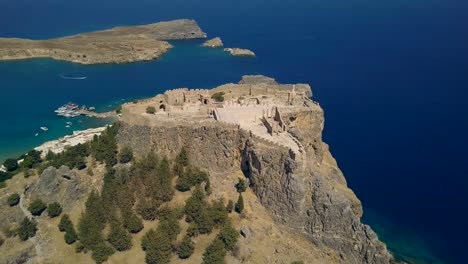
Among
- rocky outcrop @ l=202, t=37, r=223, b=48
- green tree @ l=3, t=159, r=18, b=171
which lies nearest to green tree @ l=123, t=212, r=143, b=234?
green tree @ l=3, t=159, r=18, b=171

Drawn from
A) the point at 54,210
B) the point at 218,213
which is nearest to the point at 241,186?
the point at 218,213

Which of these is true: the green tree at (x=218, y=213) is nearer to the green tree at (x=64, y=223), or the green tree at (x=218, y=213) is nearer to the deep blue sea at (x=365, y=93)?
the green tree at (x=64, y=223)

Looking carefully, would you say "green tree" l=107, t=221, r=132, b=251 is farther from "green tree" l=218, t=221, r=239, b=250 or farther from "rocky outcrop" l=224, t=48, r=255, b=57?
"rocky outcrop" l=224, t=48, r=255, b=57

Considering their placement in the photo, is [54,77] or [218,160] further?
[54,77]

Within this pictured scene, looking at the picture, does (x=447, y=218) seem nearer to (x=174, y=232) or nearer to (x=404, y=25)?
(x=174, y=232)

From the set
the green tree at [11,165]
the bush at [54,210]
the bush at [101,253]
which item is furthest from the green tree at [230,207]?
the green tree at [11,165]

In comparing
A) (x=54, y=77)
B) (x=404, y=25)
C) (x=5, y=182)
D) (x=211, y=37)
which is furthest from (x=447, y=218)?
(x=404, y=25)
